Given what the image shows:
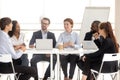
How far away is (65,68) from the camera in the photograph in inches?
238

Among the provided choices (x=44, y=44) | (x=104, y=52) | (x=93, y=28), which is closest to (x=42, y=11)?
(x=93, y=28)

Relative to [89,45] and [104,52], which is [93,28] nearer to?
[89,45]

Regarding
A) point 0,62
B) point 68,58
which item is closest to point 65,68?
point 68,58

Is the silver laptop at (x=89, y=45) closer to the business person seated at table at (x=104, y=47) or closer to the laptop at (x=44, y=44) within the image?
the business person seated at table at (x=104, y=47)

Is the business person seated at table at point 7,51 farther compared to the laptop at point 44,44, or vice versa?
the laptop at point 44,44

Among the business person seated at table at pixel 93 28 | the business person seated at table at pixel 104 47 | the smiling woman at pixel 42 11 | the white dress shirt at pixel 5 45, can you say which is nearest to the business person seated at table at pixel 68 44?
the business person seated at table at pixel 93 28

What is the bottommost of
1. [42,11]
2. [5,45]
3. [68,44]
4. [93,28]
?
[68,44]

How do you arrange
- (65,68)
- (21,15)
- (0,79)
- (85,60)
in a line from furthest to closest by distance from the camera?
(21,15) → (65,68) → (0,79) → (85,60)

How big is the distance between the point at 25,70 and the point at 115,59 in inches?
58.1

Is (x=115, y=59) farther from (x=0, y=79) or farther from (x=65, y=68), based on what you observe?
(x=0, y=79)

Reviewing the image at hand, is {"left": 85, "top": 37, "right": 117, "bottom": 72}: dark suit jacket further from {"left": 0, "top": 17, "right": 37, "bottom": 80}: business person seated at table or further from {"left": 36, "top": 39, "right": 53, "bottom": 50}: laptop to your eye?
{"left": 0, "top": 17, "right": 37, "bottom": 80}: business person seated at table

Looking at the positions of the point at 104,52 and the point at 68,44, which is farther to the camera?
the point at 68,44

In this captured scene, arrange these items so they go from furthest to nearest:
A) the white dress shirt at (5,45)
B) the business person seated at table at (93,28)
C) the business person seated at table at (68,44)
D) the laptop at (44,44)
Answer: the business person seated at table at (93,28) → the business person seated at table at (68,44) → the laptop at (44,44) → the white dress shirt at (5,45)

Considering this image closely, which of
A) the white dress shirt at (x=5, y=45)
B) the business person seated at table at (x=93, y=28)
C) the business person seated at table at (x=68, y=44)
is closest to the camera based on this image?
the white dress shirt at (x=5, y=45)
